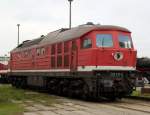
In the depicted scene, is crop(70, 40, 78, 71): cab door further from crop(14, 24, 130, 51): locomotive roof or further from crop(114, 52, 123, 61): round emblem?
crop(114, 52, 123, 61): round emblem

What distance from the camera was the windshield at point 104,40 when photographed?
2020 centimetres

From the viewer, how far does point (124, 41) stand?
20844mm

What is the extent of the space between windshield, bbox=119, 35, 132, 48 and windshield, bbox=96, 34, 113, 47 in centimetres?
56

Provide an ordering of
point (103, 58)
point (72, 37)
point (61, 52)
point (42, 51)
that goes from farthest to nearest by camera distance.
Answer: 1. point (42, 51)
2. point (61, 52)
3. point (72, 37)
4. point (103, 58)

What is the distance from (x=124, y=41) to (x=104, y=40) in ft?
3.55

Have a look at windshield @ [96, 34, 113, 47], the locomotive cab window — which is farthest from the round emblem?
the locomotive cab window

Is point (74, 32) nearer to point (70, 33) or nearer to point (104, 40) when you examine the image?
point (70, 33)

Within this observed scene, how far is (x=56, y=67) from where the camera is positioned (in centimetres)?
2398

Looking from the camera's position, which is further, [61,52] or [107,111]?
[61,52]

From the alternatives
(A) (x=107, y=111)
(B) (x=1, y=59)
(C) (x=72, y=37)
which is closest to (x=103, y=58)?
(C) (x=72, y=37)

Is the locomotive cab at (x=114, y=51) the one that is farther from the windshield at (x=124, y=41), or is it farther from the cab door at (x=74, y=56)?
the cab door at (x=74, y=56)

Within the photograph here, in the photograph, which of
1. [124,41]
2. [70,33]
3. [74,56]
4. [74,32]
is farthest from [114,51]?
[70,33]

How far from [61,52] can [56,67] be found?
1123mm

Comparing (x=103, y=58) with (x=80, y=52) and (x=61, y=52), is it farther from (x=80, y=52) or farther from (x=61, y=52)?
(x=61, y=52)
